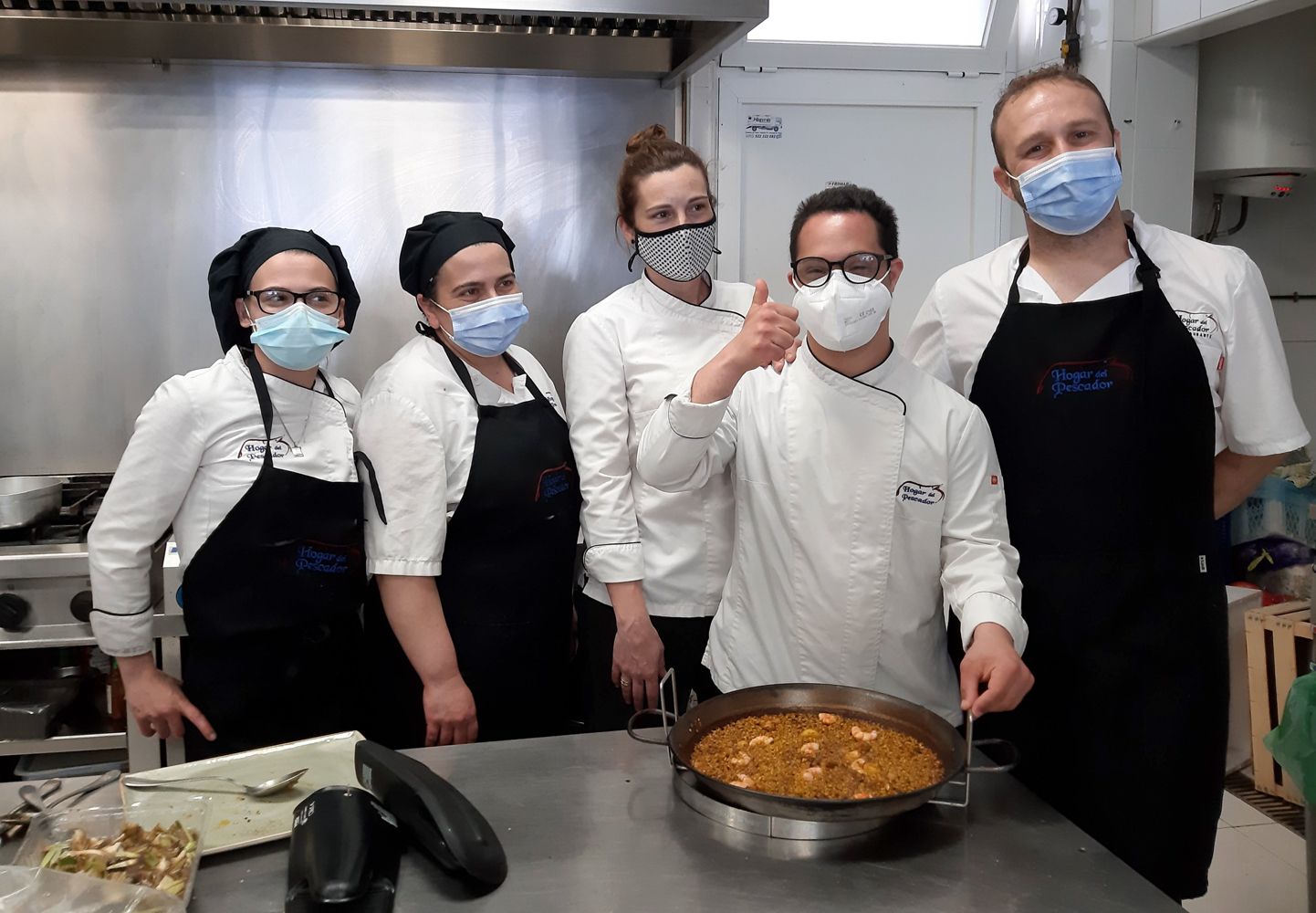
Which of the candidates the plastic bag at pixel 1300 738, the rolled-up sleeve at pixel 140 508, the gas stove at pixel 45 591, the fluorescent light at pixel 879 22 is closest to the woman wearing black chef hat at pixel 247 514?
the rolled-up sleeve at pixel 140 508

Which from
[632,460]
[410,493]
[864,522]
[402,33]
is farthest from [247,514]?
[402,33]

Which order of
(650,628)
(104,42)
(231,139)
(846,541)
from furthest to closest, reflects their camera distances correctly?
1. (231,139)
2. (104,42)
3. (650,628)
4. (846,541)

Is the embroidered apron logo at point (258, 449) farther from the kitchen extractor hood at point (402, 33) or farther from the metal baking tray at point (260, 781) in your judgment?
the kitchen extractor hood at point (402, 33)

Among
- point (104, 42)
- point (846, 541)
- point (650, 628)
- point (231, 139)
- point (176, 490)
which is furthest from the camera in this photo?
point (231, 139)

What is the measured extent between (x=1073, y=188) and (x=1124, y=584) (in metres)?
0.63

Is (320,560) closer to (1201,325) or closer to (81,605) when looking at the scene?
(81,605)

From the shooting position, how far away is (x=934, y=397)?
1539 mm

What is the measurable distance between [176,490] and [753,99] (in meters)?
1.85

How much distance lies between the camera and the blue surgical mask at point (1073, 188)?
1.60 metres

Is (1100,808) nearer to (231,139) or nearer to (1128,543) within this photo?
(1128,543)

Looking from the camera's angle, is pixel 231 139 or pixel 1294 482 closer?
pixel 231 139

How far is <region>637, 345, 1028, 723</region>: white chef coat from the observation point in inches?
58.6

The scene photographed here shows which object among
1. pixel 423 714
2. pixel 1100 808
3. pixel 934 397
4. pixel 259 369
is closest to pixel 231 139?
pixel 259 369

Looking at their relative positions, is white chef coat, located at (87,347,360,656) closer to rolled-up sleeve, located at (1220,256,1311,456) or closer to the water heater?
rolled-up sleeve, located at (1220,256,1311,456)
